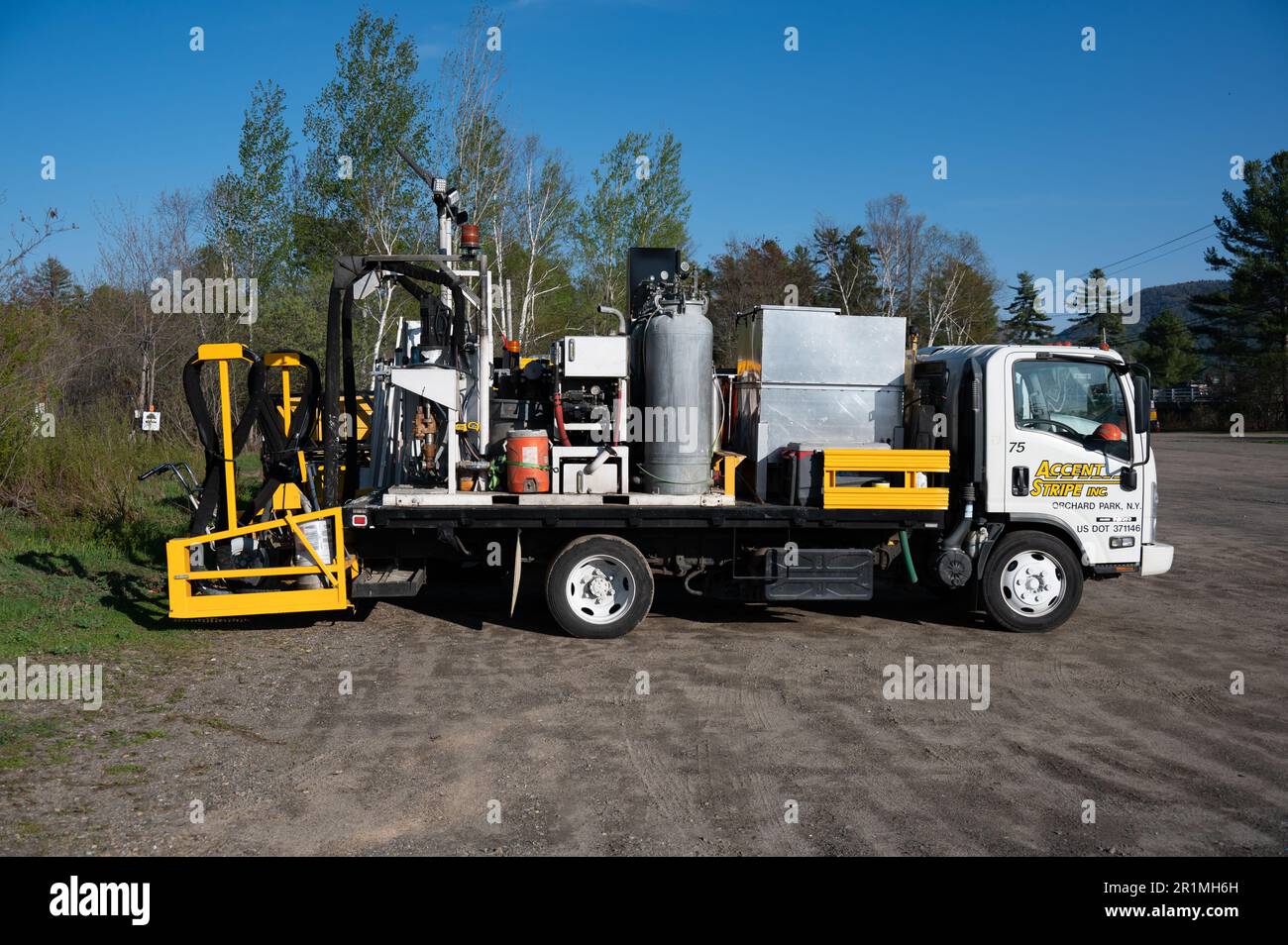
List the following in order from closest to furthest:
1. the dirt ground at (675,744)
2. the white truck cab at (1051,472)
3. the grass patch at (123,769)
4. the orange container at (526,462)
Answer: the dirt ground at (675,744), the grass patch at (123,769), the orange container at (526,462), the white truck cab at (1051,472)

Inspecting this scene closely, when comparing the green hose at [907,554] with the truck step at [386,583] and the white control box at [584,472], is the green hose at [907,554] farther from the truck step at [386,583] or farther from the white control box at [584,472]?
the truck step at [386,583]

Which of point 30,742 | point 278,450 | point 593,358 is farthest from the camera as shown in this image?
point 278,450

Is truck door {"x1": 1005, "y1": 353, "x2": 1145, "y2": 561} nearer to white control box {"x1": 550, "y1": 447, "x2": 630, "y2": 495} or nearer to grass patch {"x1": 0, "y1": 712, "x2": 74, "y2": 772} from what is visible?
white control box {"x1": 550, "y1": 447, "x2": 630, "y2": 495}

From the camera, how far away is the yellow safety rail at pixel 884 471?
8266 millimetres

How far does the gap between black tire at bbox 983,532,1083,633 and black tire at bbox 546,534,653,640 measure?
3298mm

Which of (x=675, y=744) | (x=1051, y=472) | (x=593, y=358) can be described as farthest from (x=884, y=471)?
(x=675, y=744)

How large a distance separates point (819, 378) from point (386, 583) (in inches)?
175

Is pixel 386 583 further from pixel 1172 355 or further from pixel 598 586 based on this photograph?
pixel 1172 355

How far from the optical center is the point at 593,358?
8461 mm

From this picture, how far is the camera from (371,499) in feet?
27.6

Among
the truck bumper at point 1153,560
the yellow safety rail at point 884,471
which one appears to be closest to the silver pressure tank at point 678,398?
the yellow safety rail at point 884,471

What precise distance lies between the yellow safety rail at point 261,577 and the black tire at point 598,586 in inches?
73.5
